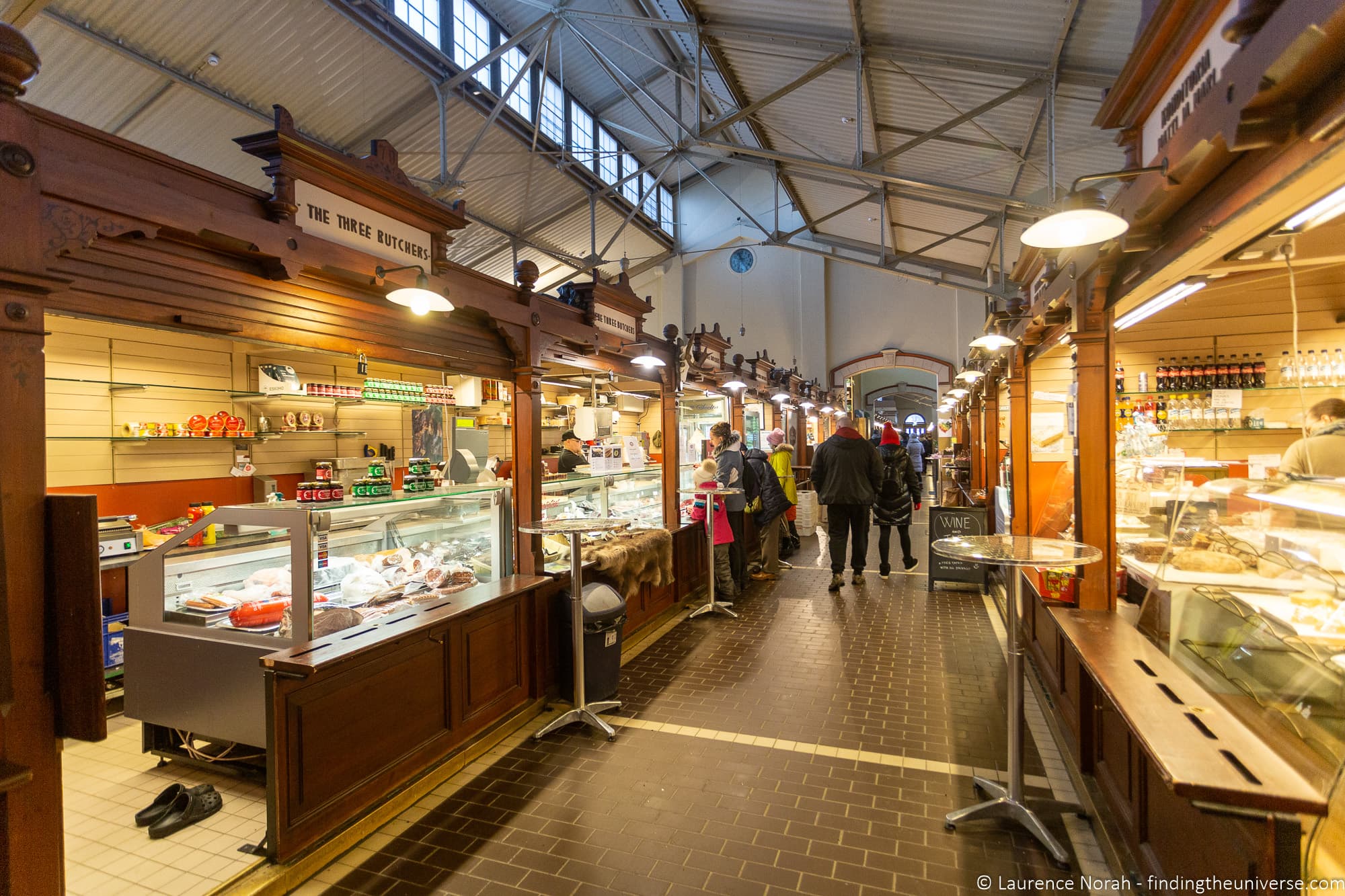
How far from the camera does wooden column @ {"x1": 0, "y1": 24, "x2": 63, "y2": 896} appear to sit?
1.85 m

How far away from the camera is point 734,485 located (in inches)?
288

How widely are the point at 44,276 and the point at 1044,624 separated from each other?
215 inches

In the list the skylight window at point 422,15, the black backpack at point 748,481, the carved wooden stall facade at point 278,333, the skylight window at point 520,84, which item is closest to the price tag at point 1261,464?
the black backpack at point 748,481

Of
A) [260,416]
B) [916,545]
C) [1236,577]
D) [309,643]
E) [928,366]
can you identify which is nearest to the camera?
[1236,577]

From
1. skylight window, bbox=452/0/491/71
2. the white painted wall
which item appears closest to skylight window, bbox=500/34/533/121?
skylight window, bbox=452/0/491/71

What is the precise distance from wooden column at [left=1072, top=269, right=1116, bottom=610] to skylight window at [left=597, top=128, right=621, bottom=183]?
37.9 feet

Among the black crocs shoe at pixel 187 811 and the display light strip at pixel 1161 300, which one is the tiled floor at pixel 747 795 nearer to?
the black crocs shoe at pixel 187 811

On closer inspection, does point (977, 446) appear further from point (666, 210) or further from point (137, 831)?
point (666, 210)

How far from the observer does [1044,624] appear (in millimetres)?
4414

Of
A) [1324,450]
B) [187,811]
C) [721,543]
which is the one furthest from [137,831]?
[1324,450]

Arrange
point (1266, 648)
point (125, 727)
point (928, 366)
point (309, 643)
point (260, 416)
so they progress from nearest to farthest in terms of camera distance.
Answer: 1. point (1266, 648)
2. point (309, 643)
3. point (125, 727)
4. point (260, 416)
5. point (928, 366)

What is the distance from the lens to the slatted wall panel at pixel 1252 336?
4.91 m

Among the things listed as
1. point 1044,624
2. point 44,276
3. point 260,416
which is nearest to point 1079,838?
point 1044,624

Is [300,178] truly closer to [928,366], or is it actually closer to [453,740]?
[453,740]
